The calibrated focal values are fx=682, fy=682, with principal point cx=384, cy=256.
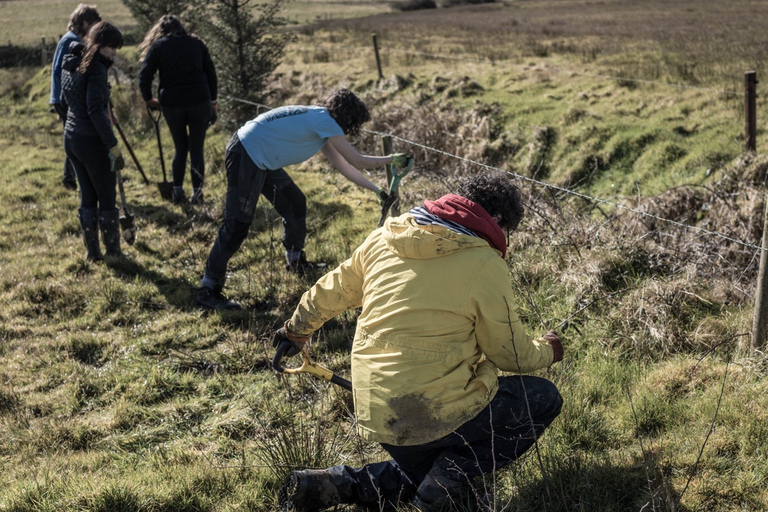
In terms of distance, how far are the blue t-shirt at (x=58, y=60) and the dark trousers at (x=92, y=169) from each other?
1604 millimetres

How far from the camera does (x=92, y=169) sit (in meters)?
5.88

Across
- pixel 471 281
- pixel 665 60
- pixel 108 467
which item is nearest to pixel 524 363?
pixel 471 281

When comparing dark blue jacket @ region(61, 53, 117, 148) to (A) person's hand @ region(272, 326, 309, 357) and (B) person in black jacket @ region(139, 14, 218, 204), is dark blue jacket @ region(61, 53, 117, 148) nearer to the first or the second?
(B) person in black jacket @ region(139, 14, 218, 204)

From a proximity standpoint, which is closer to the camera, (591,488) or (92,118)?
(591,488)

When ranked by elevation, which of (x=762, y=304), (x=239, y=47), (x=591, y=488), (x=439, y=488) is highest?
(x=239, y=47)

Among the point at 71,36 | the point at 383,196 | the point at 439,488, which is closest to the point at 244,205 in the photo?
the point at 383,196

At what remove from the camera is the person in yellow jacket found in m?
2.62

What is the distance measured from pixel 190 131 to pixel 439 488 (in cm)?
579

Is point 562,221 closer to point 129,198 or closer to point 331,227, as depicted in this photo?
point 331,227

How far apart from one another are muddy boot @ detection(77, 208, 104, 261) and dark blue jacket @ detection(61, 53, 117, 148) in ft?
2.45

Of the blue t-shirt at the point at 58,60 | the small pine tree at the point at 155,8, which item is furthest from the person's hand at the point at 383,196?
the small pine tree at the point at 155,8

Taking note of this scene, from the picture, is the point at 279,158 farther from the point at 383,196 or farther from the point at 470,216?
the point at 470,216

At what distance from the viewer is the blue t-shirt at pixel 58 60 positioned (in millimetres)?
6983

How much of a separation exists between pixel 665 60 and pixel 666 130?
15.0ft
